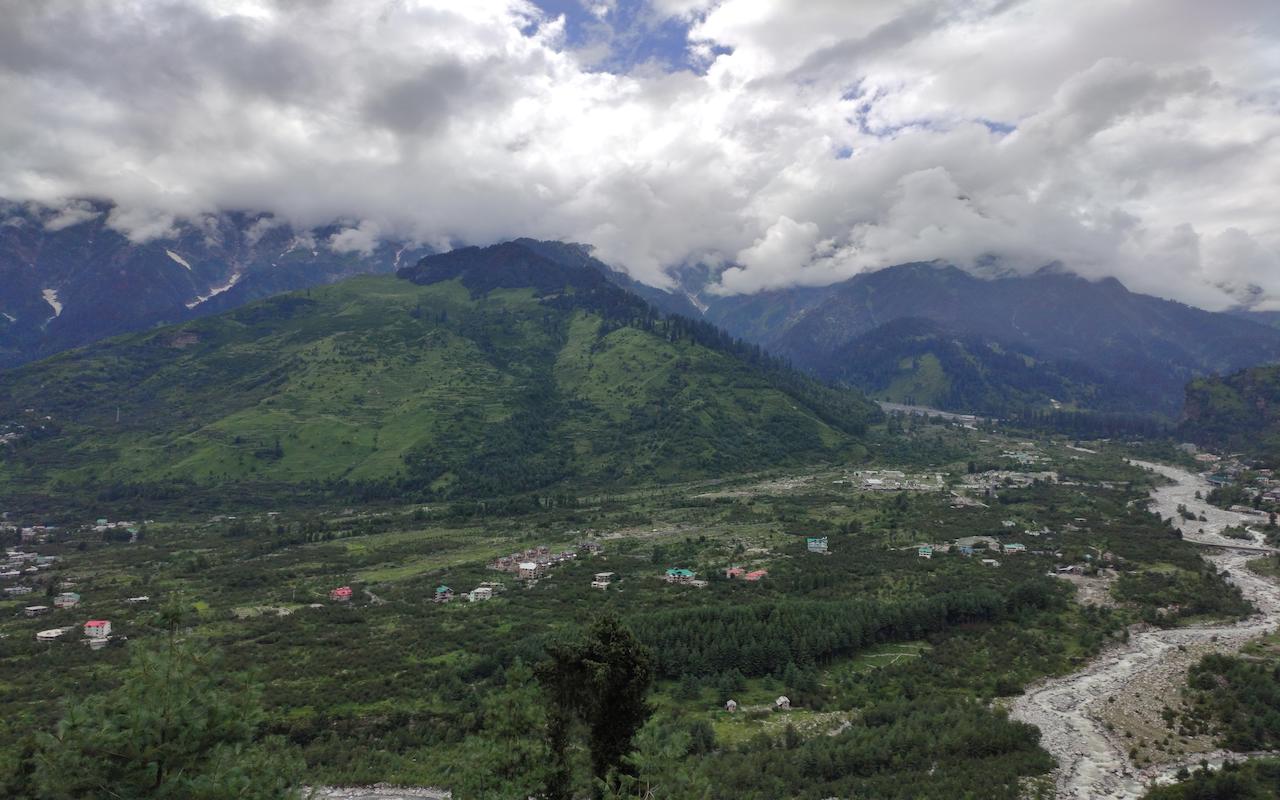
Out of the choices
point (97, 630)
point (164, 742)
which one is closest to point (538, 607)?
point (97, 630)

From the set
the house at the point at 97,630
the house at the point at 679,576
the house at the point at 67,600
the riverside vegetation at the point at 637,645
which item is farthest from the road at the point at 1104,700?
the house at the point at 67,600

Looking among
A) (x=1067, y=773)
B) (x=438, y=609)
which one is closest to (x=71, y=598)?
(x=438, y=609)

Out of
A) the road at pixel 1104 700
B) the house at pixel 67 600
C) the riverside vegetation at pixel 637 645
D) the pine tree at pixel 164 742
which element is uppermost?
the pine tree at pixel 164 742

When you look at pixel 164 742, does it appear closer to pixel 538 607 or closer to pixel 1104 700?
pixel 1104 700

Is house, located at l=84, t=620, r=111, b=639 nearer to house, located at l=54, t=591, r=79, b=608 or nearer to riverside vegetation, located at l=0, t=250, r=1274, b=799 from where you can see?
riverside vegetation, located at l=0, t=250, r=1274, b=799

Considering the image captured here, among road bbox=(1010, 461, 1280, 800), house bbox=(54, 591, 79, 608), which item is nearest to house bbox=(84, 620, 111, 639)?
house bbox=(54, 591, 79, 608)

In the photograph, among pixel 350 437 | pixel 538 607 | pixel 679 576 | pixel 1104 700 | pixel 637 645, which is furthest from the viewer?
pixel 350 437

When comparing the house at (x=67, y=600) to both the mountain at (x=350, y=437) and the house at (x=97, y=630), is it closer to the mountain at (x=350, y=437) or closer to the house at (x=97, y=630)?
the house at (x=97, y=630)
